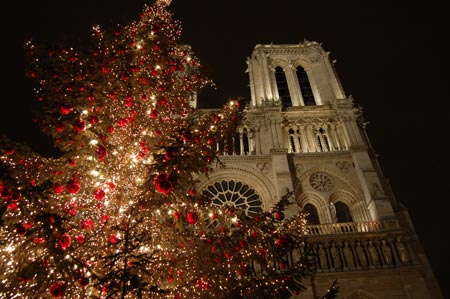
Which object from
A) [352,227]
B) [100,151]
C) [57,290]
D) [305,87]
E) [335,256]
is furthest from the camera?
[305,87]

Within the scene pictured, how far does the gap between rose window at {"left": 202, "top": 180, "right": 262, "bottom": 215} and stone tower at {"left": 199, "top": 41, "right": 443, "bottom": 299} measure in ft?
0.14

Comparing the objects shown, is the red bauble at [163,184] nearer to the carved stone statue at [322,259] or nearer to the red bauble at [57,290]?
the red bauble at [57,290]

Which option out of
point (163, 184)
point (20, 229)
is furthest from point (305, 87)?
point (20, 229)

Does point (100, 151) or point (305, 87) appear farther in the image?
point (305, 87)

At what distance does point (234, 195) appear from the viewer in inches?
608

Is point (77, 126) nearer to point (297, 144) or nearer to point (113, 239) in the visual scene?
point (113, 239)

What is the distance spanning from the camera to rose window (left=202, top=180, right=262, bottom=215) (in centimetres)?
1508

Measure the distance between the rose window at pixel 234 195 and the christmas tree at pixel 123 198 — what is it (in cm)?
911

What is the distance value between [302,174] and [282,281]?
11.2m

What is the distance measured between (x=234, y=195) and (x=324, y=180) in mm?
4101

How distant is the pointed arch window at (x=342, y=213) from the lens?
1486 centimetres

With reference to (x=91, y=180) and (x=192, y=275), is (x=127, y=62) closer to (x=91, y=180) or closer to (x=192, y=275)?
(x=91, y=180)

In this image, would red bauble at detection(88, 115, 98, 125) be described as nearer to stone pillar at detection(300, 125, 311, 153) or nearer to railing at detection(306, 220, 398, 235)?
railing at detection(306, 220, 398, 235)

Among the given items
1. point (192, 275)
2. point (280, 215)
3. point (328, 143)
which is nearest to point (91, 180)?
point (192, 275)
